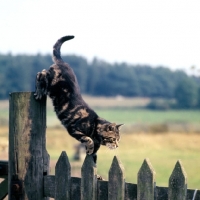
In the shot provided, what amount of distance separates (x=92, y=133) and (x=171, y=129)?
3684 cm

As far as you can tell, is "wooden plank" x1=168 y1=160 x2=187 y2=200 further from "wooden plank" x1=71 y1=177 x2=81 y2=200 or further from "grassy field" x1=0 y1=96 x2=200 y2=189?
"grassy field" x1=0 y1=96 x2=200 y2=189

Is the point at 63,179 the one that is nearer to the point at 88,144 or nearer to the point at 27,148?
the point at 27,148

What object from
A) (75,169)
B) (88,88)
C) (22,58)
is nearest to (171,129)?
(88,88)

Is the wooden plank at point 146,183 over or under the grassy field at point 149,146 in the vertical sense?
over

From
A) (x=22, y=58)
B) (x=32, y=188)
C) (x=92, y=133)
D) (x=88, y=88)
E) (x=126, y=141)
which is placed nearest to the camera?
(x=32, y=188)

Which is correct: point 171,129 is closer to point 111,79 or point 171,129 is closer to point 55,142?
point 55,142

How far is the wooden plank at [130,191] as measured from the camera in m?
2.78

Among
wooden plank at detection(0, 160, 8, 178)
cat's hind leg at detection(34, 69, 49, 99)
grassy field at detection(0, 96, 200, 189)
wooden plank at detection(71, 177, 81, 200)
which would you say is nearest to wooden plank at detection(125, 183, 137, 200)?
wooden plank at detection(71, 177, 81, 200)

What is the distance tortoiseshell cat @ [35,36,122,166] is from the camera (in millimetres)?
3770

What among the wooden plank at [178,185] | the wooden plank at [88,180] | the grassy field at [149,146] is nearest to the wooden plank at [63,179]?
the wooden plank at [88,180]

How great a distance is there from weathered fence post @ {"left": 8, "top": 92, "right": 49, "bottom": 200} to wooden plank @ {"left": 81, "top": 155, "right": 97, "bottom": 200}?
0.37 metres

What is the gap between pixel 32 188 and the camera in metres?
3.20

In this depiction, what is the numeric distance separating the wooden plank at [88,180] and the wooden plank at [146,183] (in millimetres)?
299

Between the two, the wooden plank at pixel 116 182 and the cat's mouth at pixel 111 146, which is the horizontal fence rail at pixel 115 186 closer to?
the wooden plank at pixel 116 182
